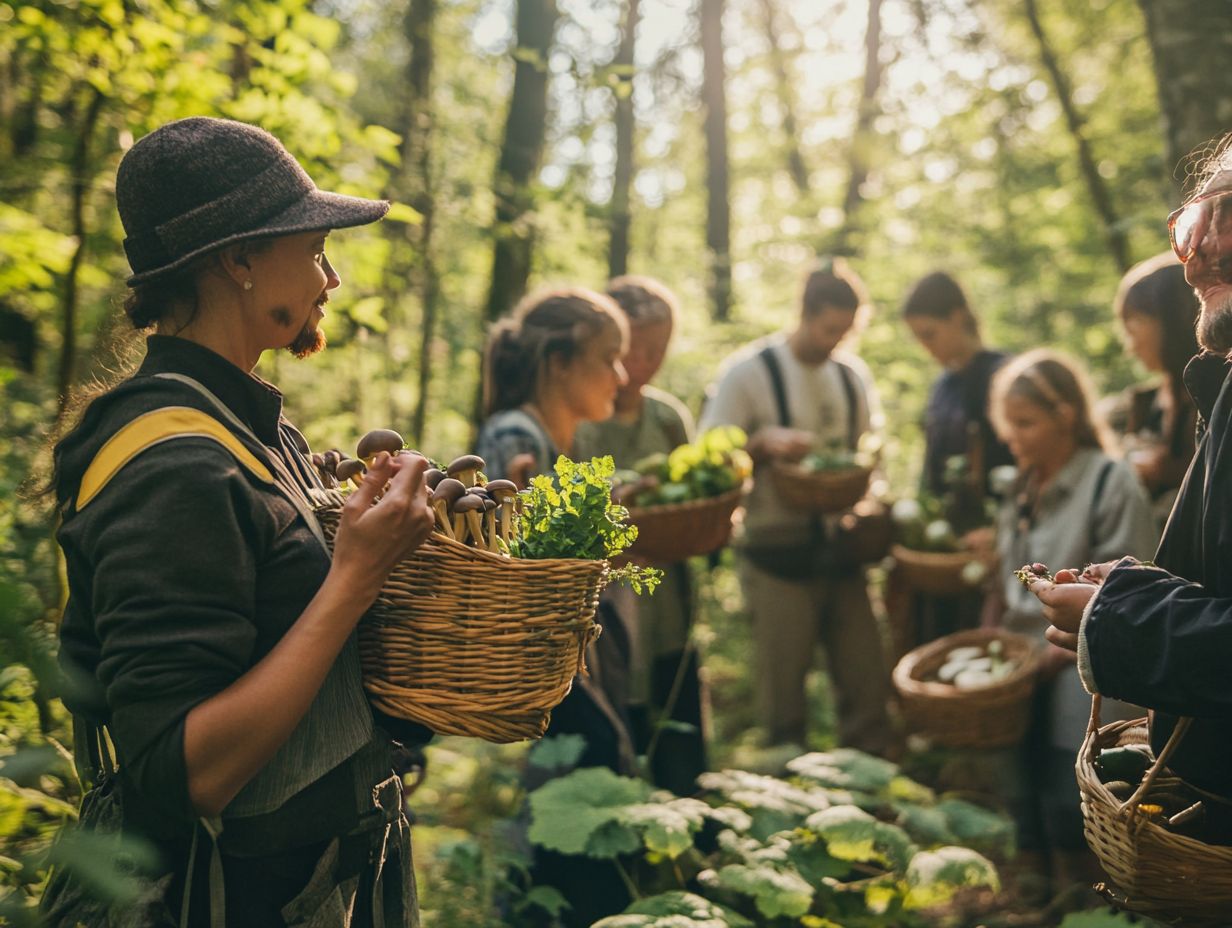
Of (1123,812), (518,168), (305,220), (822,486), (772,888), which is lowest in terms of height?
(772,888)

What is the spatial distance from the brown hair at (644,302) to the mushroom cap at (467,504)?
282cm

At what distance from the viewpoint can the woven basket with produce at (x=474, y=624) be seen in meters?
1.69

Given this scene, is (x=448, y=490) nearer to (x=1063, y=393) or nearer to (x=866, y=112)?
(x=1063, y=393)

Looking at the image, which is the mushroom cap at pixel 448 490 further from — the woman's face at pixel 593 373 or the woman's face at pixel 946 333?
the woman's face at pixel 946 333

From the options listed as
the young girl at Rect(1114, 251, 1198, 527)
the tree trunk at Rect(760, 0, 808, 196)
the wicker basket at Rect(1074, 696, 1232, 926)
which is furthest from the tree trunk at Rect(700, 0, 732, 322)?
the wicker basket at Rect(1074, 696, 1232, 926)

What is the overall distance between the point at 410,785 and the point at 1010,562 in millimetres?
2769

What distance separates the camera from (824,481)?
4.77 meters

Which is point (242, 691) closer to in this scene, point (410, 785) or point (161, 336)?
point (161, 336)

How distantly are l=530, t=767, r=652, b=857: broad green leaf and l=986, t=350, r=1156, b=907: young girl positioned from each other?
178 centimetres

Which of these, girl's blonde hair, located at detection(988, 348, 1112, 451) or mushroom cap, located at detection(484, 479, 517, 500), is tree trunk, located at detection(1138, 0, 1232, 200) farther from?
mushroom cap, located at detection(484, 479, 517, 500)

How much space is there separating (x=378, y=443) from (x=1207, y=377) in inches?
67.7

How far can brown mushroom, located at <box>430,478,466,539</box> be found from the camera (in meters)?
1.77

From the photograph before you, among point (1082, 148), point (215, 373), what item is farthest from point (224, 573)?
point (1082, 148)

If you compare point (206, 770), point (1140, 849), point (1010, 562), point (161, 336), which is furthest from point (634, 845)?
point (1010, 562)
